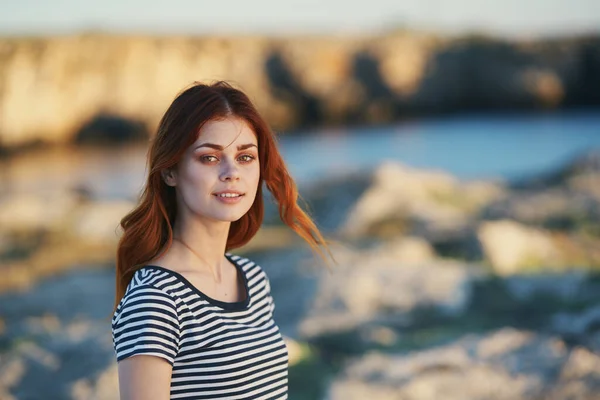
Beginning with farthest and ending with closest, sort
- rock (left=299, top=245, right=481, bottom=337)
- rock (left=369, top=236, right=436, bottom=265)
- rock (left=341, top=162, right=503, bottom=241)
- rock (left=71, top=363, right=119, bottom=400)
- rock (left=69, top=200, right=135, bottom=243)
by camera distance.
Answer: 1. rock (left=69, top=200, right=135, bottom=243)
2. rock (left=341, top=162, right=503, bottom=241)
3. rock (left=369, top=236, right=436, bottom=265)
4. rock (left=299, top=245, right=481, bottom=337)
5. rock (left=71, top=363, right=119, bottom=400)

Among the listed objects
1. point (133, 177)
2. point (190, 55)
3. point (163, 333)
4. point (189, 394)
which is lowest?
point (189, 394)

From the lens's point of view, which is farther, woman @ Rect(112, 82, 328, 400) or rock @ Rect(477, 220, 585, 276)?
rock @ Rect(477, 220, 585, 276)

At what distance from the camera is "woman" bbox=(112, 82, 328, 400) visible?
1.48 m

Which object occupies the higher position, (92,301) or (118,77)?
(118,77)

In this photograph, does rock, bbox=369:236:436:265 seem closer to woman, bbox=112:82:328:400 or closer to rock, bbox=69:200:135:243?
rock, bbox=69:200:135:243

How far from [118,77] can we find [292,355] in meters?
14.8

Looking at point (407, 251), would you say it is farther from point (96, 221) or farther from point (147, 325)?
point (147, 325)

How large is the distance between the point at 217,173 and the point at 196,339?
0.36 meters

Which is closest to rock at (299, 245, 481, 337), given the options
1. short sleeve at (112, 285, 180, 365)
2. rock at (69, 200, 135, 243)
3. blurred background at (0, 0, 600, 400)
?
blurred background at (0, 0, 600, 400)

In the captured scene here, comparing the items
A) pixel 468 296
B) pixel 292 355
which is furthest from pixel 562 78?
pixel 292 355

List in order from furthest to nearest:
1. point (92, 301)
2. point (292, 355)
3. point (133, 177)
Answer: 1. point (133, 177)
2. point (92, 301)
3. point (292, 355)

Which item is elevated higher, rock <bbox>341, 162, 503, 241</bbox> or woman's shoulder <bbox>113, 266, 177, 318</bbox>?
rock <bbox>341, 162, 503, 241</bbox>

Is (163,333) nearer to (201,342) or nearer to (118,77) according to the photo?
(201,342)

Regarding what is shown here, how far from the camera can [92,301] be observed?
628cm
